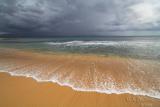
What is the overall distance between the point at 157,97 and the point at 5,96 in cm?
616

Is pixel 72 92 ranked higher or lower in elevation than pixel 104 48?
lower

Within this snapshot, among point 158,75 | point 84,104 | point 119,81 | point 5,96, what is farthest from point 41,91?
point 158,75

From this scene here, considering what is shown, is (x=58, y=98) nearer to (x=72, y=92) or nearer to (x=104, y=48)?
(x=72, y=92)

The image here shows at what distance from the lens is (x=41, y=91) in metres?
5.30

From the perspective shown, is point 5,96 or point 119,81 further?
point 119,81

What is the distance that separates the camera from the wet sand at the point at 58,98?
14.6 ft

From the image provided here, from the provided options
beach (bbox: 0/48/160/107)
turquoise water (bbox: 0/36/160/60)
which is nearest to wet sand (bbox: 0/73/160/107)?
beach (bbox: 0/48/160/107)

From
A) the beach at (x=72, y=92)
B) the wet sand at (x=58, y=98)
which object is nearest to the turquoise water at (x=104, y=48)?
the beach at (x=72, y=92)

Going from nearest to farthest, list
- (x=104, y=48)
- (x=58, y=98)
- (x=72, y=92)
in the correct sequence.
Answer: (x=58, y=98) < (x=72, y=92) < (x=104, y=48)

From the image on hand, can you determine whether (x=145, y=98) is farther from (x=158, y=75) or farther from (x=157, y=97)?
(x=158, y=75)

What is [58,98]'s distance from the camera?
4.80 m

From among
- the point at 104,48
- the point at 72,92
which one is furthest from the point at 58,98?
the point at 104,48

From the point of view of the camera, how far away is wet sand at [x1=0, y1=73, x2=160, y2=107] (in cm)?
446

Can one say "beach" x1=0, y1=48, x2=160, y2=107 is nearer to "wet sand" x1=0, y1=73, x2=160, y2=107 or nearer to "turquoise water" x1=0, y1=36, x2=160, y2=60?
"wet sand" x1=0, y1=73, x2=160, y2=107
